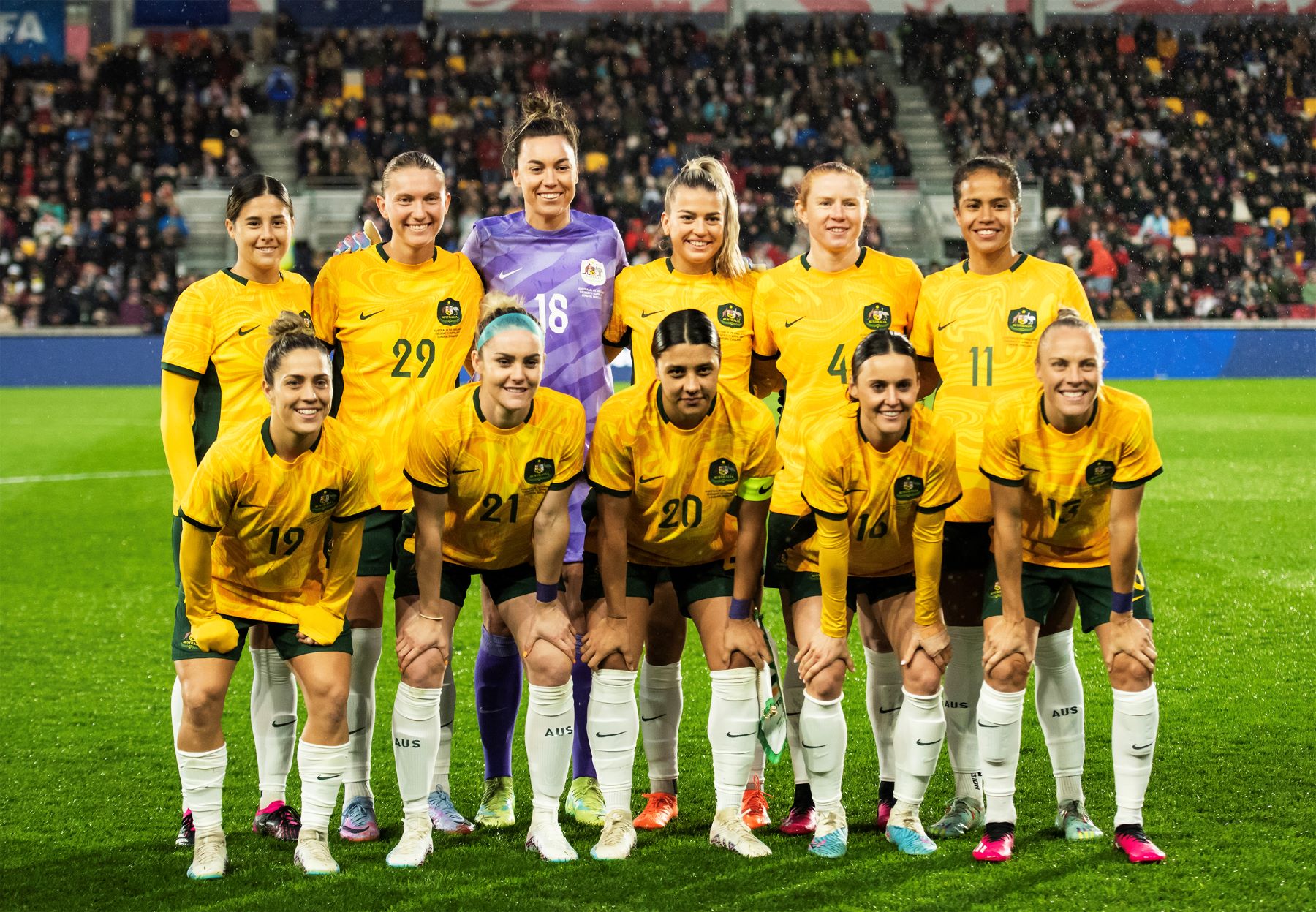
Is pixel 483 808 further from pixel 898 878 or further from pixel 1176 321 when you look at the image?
pixel 1176 321

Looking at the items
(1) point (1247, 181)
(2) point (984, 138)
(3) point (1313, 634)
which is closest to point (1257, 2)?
(1) point (1247, 181)

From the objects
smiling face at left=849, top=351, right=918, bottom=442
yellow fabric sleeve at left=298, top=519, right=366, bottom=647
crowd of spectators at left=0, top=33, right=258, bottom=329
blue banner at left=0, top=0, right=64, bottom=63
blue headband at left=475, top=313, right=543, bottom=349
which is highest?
blue banner at left=0, top=0, right=64, bottom=63

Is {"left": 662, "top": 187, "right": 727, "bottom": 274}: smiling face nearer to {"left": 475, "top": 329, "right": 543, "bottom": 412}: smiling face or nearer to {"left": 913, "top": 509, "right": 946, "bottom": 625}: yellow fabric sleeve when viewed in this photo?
{"left": 475, "top": 329, "right": 543, "bottom": 412}: smiling face

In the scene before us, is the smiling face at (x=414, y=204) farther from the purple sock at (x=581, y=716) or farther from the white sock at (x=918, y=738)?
the white sock at (x=918, y=738)

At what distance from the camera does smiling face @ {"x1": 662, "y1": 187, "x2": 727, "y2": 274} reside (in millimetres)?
4438

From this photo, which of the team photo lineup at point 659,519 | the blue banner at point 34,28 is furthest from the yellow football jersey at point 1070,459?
the blue banner at point 34,28

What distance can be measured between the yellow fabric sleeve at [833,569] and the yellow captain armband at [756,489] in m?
0.16

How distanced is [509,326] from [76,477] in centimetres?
1019

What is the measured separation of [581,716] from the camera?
4.74 m

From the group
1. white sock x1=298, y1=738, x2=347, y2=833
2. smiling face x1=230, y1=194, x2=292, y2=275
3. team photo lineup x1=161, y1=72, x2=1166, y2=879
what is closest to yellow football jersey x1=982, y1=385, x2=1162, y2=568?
team photo lineup x1=161, y1=72, x2=1166, y2=879

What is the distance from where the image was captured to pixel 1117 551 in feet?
12.8

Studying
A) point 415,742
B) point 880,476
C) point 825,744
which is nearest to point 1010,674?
point 825,744

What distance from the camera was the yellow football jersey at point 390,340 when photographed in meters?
4.39

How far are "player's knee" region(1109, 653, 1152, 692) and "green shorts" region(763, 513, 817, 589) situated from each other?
3.17ft
